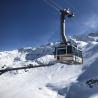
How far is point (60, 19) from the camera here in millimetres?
45594

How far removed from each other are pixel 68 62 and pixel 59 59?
4.54 ft

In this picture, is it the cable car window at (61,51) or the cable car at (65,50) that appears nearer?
the cable car at (65,50)

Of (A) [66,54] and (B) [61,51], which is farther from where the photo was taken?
(B) [61,51]

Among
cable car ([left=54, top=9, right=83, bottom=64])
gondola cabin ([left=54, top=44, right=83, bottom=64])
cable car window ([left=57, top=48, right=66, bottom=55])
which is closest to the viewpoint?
cable car ([left=54, top=9, right=83, bottom=64])

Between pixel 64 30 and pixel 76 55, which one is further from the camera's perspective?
pixel 76 55

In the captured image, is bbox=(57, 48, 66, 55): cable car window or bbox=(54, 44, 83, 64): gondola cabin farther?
bbox=(57, 48, 66, 55): cable car window

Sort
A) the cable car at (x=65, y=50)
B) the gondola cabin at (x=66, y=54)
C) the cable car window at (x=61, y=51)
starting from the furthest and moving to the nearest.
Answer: the cable car window at (x=61, y=51) → the gondola cabin at (x=66, y=54) → the cable car at (x=65, y=50)

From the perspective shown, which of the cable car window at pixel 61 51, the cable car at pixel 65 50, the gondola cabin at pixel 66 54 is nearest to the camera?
the cable car at pixel 65 50

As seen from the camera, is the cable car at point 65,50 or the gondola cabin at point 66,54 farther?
the gondola cabin at point 66,54

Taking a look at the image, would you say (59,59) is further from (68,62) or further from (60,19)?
(60,19)

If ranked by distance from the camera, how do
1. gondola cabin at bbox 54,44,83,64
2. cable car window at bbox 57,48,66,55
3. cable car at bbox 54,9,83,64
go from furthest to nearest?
cable car window at bbox 57,48,66,55 → gondola cabin at bbox 54,44,83,64 → cable car at bbox 54,9,83,64

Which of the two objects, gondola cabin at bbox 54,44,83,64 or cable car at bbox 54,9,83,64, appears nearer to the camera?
cable car at bbox 54,9,83,64

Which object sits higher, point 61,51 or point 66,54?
point 61,51

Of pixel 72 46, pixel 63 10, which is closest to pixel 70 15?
pixel 63 10
